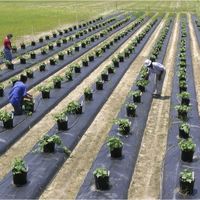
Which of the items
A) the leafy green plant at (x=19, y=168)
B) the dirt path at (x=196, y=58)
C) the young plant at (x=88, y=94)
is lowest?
the dirt path at (x=196, y=58)

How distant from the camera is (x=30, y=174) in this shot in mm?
11234

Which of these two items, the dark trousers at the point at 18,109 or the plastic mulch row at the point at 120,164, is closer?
the plastic mulch row at the point at 120,164

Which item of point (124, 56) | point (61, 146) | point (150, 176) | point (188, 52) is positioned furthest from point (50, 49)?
point (150, 176)

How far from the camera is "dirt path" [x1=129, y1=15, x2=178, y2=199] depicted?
10.9m

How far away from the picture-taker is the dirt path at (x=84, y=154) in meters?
10.8

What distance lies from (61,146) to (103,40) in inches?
1010

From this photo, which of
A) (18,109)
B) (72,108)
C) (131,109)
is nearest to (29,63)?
(18,109)

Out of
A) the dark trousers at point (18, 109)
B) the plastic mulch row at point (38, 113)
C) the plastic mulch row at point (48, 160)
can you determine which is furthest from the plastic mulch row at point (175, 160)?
the dark trousers at point (18, 109)

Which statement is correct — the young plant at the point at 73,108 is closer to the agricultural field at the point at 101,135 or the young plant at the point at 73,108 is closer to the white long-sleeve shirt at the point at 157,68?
the agricultural field at the point at 101,135

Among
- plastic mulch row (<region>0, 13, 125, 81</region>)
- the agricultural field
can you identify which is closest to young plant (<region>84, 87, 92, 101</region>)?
the agricultural field

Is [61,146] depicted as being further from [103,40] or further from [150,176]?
[103,40]

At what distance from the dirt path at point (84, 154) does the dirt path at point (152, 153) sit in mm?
1408

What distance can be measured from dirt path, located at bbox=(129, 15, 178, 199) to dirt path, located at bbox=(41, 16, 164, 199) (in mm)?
1408

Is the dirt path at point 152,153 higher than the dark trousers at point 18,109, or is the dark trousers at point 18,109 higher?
the dark trousers at point 18,109
